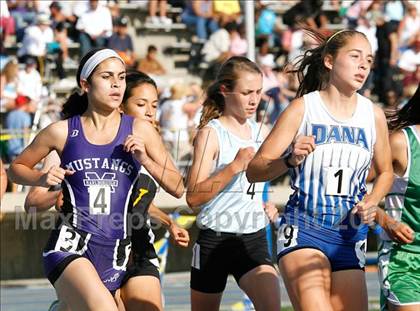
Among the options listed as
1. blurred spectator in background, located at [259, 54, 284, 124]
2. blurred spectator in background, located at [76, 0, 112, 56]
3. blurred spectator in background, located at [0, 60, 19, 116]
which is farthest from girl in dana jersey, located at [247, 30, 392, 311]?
blurred spectator in background, located at [76, 0, 112, 56]

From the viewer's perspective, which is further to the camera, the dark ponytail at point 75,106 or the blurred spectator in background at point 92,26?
the blurred spectator in background at point 92,26

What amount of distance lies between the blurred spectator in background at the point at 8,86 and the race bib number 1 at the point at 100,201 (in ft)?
33.8

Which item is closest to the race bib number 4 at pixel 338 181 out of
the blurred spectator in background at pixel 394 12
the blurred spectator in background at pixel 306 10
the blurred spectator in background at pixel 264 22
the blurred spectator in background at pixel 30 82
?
the blurred spectator in background at pixel 30 82

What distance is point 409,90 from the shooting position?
18.6 metres

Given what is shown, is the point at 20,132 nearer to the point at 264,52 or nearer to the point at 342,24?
the point at 264,52

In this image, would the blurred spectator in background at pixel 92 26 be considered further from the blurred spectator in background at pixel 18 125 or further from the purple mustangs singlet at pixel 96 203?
the purple mustangs singlet at pixel 96 203

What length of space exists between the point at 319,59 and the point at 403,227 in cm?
119

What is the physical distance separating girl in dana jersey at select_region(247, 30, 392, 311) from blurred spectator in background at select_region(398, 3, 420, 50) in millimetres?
13724

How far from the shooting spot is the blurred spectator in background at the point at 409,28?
1989cm

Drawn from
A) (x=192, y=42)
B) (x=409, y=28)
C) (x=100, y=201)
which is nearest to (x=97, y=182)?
(x=100, y=201)

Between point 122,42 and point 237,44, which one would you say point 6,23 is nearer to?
point 122,42

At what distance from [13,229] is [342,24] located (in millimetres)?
8858

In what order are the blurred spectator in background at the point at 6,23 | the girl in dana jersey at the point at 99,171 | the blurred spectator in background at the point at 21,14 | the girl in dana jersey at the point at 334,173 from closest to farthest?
the girl in dana jersey at the point at 334,173 → the girl in dana jersey at the point at 99,171 → the blurred spectator in background at the point at 6,23 → the blurred spectator in background at the point at 21,14

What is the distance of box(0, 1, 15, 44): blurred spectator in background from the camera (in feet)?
59.3
